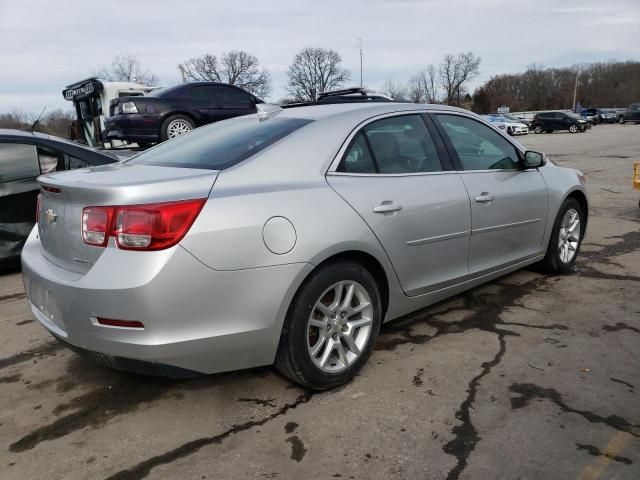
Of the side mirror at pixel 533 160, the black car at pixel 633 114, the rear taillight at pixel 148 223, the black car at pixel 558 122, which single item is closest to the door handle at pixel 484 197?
the side mirror at pixel 533 160

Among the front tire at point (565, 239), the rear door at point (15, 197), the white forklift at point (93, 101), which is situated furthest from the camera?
the white forklift at point (93, 101)

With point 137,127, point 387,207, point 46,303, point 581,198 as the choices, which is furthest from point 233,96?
point 46,303

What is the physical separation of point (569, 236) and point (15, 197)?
5.45 m

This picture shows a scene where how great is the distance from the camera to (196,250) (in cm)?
234

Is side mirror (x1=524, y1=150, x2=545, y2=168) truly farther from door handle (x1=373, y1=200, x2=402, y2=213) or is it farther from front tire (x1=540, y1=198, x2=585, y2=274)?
door handle (x1=373, y1=200, x2=402, y2=213)

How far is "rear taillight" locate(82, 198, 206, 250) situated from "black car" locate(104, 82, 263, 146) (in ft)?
24.9

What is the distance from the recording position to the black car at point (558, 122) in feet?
124

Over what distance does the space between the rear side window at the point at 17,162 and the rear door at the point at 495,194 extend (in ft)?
13.8

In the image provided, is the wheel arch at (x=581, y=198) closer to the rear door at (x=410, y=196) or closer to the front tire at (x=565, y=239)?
the front tire at (x=565, y=239)

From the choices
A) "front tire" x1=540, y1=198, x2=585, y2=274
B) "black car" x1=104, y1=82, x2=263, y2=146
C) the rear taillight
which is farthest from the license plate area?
"black car" x1=104, y1=82, x2=263, y2=146

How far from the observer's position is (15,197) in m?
5.27

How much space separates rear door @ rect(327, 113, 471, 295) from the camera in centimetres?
301

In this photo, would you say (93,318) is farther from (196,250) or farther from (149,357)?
(196,250)

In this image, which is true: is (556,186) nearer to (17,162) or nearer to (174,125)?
(17,162)
